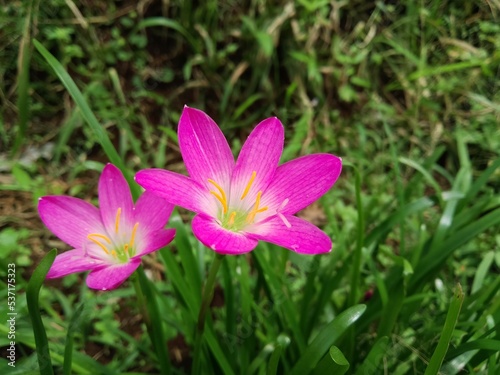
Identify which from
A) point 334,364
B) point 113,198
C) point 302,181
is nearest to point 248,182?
point 302,181

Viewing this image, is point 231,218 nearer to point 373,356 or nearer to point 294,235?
point 294,235

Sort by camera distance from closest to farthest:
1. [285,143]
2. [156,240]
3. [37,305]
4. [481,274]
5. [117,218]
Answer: [37,305] → [156,240] → [117,218] → [481,274] → [285,143]

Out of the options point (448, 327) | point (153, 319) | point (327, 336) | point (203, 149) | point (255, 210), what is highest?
point (203, 149)

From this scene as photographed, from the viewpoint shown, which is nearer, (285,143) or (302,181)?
(302,181)

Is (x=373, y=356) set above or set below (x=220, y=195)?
below

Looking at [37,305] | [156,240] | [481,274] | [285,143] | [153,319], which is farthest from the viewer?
[285,143]

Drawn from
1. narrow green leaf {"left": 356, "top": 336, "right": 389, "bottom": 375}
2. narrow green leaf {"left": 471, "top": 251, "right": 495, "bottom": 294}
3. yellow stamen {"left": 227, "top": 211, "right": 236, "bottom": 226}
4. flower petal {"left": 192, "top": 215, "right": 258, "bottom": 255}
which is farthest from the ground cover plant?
flower petal {"left": 192, "top": 215, "right": 258, "bottom": 255}
